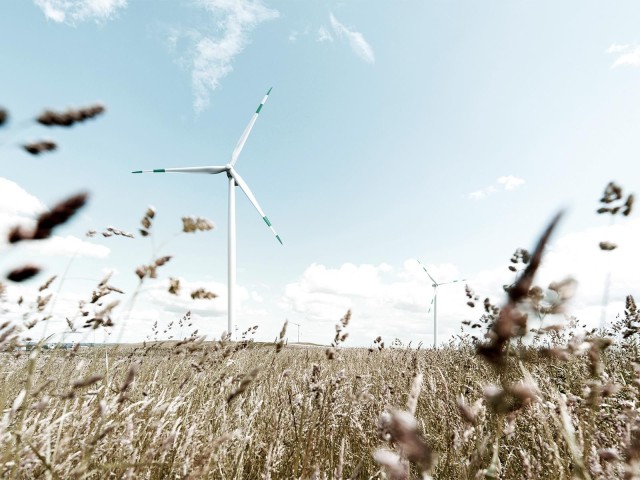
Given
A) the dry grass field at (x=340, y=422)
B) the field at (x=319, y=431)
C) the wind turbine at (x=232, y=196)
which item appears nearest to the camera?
the dry grass field at (x=340, y=422)

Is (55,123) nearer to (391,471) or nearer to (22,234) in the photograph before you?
(22,234)

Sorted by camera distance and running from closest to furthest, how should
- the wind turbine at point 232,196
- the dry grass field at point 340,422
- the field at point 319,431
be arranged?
the dry grass field at point 340,422, the field at point 319,431, the wind turbine at point 232,196

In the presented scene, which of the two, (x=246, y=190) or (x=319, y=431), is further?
(x=246, y=190)

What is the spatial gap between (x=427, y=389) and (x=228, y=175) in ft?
60.4

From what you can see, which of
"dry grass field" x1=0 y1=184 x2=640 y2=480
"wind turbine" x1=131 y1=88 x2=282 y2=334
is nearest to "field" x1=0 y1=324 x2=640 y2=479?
"dry grass field" x1=0 y1=184 x2=640 y2=480

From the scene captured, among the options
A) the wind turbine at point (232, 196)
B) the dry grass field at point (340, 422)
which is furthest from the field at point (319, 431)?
the wind turbine at point (232, 196)

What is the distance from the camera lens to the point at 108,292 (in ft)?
7.75

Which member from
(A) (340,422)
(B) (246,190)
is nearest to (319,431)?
(A) (340,422)

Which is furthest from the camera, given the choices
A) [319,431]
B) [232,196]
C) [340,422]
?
[232,196]

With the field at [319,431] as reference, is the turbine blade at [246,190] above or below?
above

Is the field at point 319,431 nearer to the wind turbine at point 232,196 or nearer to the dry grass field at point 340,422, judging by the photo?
the dry grass field at point 340,422

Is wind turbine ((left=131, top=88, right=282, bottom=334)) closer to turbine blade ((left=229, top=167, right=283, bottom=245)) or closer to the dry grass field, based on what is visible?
turbine blade ((left=229, top=167, right=283, bottom=245))

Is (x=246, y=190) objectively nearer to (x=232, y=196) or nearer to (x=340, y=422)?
(x=232, y=196)

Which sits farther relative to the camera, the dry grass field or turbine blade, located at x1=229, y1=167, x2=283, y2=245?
turbine blade, located at x1=229, y1=167, x2=283, y2=245
